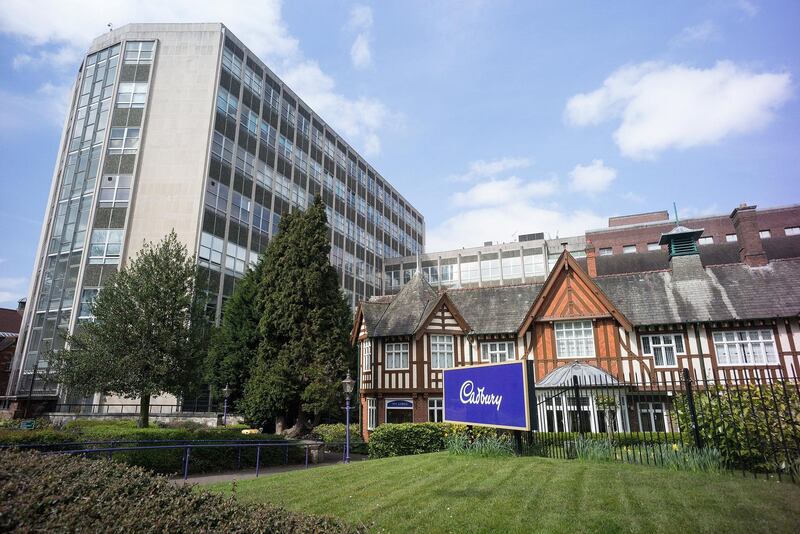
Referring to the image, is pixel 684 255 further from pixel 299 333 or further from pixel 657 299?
pixel 299 333

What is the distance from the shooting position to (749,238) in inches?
990

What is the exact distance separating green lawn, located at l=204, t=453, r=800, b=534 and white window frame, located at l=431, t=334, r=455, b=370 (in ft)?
50.6

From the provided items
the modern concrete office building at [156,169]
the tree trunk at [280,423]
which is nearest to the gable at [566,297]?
the tree trunk at [280,423]

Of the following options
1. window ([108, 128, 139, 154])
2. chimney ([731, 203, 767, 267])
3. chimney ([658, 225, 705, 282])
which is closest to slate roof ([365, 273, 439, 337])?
chimney ([658, 225, 705, 282])

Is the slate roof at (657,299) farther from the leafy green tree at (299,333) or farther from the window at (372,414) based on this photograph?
the window at (372,414)

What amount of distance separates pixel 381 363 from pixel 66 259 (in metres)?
27.8

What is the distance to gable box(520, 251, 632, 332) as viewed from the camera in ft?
80.8

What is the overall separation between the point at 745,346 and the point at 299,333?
75.3ft

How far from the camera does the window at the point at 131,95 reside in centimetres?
4000

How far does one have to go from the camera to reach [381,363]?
88.6 feet

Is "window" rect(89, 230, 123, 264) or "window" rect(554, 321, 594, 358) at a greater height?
"window" rect(89, 230, 123, 264)

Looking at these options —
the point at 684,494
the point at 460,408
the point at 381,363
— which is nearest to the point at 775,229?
the point at 381,363

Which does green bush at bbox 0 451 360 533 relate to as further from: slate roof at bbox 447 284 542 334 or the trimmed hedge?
slate roof at bbox 447 284 542 334

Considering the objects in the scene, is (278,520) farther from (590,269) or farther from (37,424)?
(590,269)
